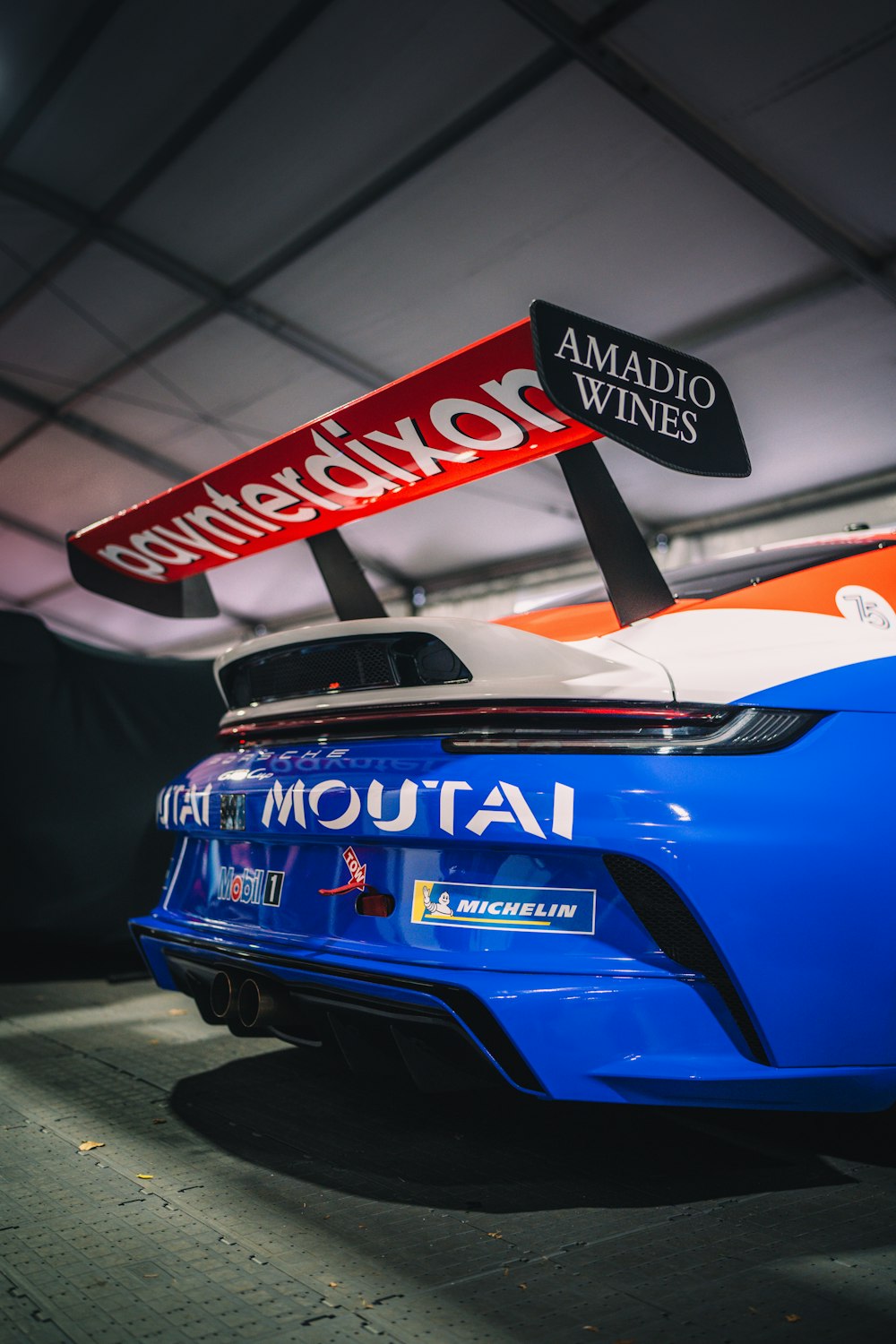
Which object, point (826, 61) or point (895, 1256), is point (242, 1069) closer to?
point (895, 1256)

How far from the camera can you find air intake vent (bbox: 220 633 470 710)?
1.99 metres

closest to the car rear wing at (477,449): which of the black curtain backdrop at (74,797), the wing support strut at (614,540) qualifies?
the wing support strut at (614,540)

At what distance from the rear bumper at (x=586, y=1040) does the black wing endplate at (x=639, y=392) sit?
3.04ft

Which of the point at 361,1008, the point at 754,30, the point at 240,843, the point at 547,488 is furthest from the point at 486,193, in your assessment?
the point at 361,1008

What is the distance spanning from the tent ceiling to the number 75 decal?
4.94 meters

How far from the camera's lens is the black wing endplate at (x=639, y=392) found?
1672mm

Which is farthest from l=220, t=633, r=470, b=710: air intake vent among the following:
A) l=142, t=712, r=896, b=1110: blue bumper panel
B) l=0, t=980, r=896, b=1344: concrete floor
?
l=0, t=980, r=896, b=1344: concrete floor

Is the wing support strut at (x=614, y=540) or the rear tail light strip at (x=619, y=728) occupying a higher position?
the wing support strut at (x=614, y=540)

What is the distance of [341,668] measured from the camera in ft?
7.05

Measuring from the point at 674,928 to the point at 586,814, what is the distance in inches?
9.7

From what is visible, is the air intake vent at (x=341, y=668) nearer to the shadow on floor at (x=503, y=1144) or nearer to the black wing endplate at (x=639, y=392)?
the black wing endplate at (x=639, y=392)

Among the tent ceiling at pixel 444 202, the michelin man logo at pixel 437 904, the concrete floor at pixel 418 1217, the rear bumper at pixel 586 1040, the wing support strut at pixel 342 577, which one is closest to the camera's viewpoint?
the concrete floor at pixel 418 1217

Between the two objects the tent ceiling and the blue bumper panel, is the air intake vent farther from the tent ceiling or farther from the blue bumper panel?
the tent ceiling

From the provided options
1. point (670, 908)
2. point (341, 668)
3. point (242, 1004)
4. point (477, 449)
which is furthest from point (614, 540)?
point (242, 1004)
